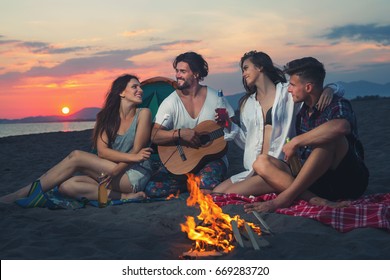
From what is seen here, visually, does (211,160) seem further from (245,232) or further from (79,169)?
(245,232)

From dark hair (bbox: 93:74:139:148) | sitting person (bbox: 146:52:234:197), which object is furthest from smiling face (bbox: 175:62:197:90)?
dark hair (bbox: 93:74:139:148)

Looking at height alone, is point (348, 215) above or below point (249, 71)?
below

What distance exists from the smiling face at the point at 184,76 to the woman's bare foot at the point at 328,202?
83.8 inches

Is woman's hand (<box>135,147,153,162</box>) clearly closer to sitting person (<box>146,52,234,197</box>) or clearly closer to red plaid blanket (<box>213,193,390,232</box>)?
sitting person (<box>146,52,234,197</box>)

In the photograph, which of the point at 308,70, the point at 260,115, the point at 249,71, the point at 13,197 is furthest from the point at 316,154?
the point at 13,197

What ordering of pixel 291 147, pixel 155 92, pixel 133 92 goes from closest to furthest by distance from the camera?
pixel 291 147 → pixel 133 92 → pixel 155 92

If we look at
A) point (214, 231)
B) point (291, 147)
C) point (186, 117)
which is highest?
point (186, 117)

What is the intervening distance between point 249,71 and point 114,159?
1.78 metres

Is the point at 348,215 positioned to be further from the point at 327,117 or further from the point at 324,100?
the point at 324,100

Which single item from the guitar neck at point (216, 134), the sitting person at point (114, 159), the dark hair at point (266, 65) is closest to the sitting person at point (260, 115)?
the dark hair at point (266, 65)

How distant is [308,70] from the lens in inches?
199

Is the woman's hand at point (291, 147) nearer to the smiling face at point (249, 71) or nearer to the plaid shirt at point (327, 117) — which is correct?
the plaid shirt at point (327, 117)

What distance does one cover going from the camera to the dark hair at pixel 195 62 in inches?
250
